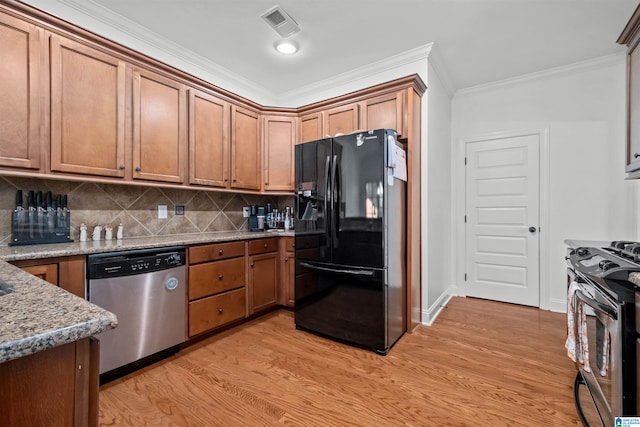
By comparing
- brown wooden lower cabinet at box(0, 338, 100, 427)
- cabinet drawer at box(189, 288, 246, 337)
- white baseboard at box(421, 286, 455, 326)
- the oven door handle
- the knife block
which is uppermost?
the knife block

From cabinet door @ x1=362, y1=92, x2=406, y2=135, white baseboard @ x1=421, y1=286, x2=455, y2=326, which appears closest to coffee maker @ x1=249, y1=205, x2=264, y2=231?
cabinet door @ x1=362, y1=92, x2=406, y2=135

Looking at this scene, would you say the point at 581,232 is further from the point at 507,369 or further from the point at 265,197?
the point at 265,197

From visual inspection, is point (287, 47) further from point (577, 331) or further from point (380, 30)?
point (577, 331)

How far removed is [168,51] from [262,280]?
244cm

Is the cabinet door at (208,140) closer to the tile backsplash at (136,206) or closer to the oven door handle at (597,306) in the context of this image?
the tile backsplash at (136,206)

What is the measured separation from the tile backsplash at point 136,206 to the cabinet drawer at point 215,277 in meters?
0.70

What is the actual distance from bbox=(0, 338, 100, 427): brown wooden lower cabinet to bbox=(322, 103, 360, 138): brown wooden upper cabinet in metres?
2.81

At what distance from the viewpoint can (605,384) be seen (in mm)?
1330

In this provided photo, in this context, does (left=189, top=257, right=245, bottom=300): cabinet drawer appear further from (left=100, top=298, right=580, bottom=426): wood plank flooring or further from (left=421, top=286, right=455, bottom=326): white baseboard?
(left=421, top=286, right=455, bottom=326): white baseboard

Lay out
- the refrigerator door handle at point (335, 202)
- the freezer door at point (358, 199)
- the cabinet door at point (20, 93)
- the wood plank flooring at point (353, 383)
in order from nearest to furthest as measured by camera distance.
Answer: the wood plank flooring at point (353, 383)
the cabinet door at point (20, 93)
the freezer door at point (358, 199)
the refrigerator door handle at point (335, 202)


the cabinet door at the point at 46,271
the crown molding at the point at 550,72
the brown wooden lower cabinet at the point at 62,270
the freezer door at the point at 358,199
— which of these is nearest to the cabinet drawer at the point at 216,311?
the brown wooden lower cabinet at the point at 62,270

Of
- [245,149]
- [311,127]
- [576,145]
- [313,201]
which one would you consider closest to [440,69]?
[311,127]

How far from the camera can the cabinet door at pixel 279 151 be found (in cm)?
345

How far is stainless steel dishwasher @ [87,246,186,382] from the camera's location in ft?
6.15
